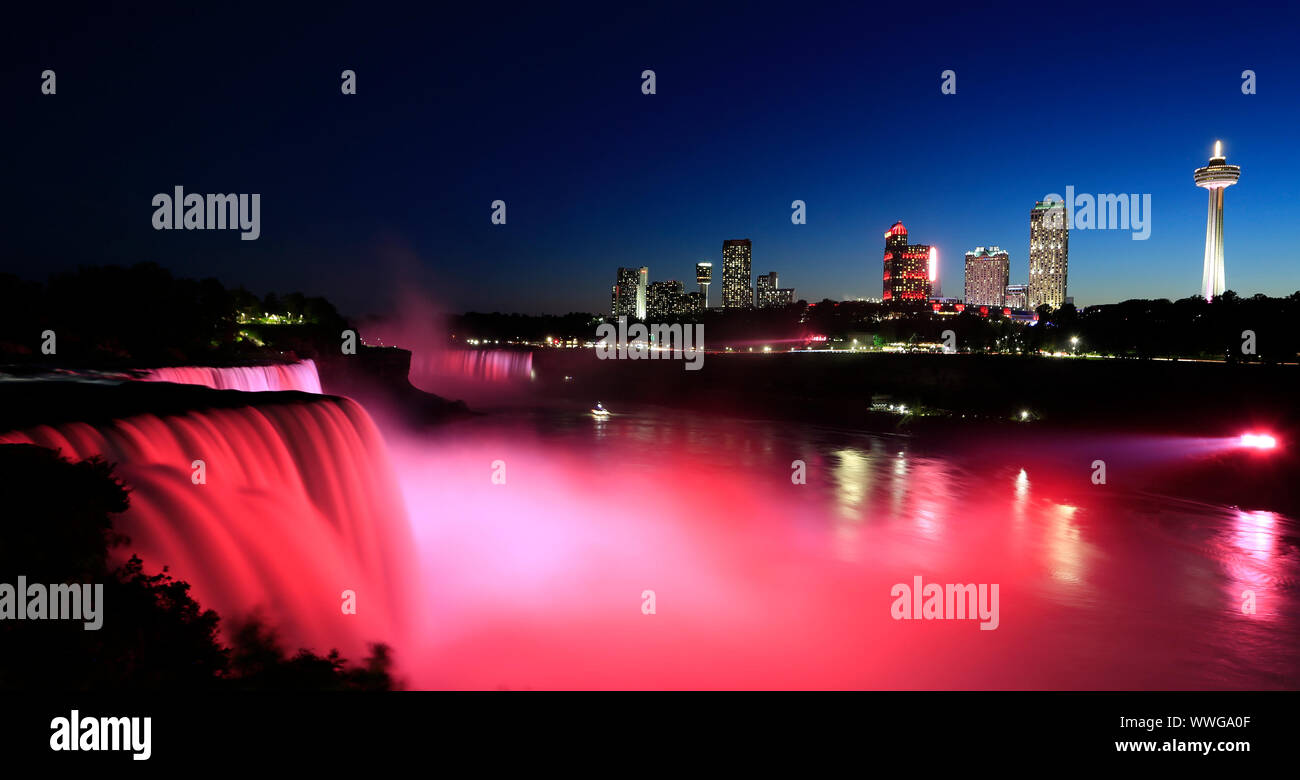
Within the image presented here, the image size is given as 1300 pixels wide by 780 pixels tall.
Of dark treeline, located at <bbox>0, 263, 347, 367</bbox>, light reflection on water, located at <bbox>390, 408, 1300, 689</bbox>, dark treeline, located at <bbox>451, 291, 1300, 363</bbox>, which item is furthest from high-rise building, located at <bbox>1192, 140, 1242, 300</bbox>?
dark treeline, located at <bbox>0, 263, 347, 367</bbox>

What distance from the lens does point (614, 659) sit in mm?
12453

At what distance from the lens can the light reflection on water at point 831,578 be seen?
12297 millimetres

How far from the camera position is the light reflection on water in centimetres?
1230

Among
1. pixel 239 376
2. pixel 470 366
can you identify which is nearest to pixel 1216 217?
pixel 470 366

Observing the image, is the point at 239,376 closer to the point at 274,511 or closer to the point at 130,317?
the point at 274,511

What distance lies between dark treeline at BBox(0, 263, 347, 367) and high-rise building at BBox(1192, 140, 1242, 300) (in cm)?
12745

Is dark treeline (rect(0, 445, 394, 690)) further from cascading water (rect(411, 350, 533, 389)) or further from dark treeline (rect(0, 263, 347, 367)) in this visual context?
cascading water (rect(411, 350, 533, 389))

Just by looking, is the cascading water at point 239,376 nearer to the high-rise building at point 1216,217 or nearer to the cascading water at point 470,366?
the cascading water at point 470,366

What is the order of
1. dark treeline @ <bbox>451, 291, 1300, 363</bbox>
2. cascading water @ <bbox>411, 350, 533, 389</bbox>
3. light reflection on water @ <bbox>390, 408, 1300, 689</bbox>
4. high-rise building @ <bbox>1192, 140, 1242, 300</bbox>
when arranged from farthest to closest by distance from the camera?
high-rise building @ <bbox>1192, 140, 1242, 300</bbox>, cascading water @ <bbox>411, 350, 533, 389</bbox>, dark treeline @ <bbox>451, 291, 1300, 363</bbox>, light reflection on water @ <bbox>390, 408, 1300, 689</bbox>

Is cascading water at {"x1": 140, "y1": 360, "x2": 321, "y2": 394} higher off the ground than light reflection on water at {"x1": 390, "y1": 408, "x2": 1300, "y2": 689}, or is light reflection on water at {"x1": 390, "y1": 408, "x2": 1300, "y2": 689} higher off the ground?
cascading water at {"x1": 140, "y1": 360, "x2": 321, "y2": 394}

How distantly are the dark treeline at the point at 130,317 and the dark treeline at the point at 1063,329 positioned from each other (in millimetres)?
79781
